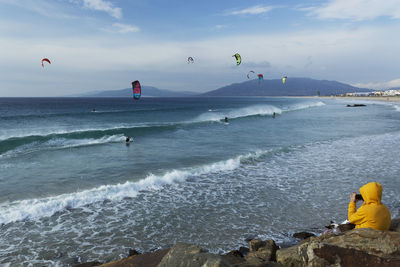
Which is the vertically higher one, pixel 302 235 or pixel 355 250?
pixel 355 250

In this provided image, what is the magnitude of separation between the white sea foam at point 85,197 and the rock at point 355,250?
275 inches

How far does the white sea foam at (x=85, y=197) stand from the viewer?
7914 mm

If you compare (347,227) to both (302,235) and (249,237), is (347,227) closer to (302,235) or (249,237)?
(302,235)

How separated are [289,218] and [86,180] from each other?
856 centimetres

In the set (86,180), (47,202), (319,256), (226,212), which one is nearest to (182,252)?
(319,256)

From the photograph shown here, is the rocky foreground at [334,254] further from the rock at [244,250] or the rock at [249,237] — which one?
the rock at [249,237]

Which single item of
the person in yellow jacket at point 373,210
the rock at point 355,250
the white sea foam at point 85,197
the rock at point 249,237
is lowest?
the rock at point 249,237

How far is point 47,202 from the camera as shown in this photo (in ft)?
28.3

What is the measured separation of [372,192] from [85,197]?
28.1 feet

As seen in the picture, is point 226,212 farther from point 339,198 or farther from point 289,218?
point 339,198

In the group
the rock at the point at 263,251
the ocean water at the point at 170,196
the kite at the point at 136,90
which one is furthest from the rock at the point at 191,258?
the kite at the point at 136,90

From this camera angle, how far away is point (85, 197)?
9.17m

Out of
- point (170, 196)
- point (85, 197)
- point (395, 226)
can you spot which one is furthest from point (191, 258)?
point (85, 197)

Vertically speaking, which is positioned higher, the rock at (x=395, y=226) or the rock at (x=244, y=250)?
the rock at (x=395, y=226)
